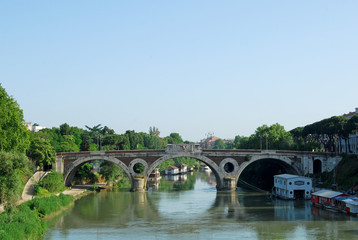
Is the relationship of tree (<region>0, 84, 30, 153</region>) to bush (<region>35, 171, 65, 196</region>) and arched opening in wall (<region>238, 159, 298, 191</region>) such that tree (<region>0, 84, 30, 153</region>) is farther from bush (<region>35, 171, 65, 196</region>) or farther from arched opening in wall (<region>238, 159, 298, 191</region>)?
arched opening in wall (<region>238, 159, 298, 191</region>)

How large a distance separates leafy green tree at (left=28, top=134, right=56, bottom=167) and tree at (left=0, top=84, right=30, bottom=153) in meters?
17.5

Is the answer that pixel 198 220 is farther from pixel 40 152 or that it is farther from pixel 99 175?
pixel 99 175

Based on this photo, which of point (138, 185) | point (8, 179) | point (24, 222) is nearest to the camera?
point (24, 222)

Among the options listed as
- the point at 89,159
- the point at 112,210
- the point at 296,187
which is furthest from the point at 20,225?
the point at 296,187

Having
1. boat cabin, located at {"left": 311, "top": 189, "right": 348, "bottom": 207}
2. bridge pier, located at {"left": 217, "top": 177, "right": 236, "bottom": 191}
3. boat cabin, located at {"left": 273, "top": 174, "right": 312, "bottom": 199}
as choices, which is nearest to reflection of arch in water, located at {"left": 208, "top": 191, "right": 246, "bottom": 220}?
bridge pier, located at {"left": 217, "top": 177, "right": 236, "bottom": 191}

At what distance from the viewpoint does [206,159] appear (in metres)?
86.2

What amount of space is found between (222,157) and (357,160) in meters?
24.1

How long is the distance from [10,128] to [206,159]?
3991cm

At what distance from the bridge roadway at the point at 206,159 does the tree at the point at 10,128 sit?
81.5ft

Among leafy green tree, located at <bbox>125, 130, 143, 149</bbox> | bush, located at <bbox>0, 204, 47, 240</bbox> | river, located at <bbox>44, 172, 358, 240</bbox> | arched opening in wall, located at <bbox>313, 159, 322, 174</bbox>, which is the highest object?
leafy green tree, located at <bbox>125, 130, 143, 149</bbox>

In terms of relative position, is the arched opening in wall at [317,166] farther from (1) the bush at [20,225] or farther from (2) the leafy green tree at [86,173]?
(1) the bush at [20,225]

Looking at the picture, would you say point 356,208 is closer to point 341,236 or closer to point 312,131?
point 341,236

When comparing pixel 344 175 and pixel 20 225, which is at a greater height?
pixel 344 175

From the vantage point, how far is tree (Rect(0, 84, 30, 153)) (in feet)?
180
